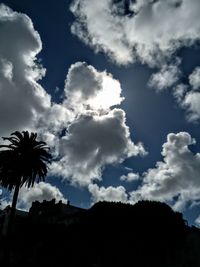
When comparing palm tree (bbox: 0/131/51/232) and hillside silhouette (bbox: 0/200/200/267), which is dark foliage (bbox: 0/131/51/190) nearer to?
palm tree (bbox: 0/131/51/232)

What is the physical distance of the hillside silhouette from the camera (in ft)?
175

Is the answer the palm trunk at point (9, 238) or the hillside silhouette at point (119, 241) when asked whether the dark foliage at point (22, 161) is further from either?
the hillside silhouette at point (119, 241)

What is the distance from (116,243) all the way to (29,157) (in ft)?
81.1

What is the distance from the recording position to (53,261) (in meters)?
54.9

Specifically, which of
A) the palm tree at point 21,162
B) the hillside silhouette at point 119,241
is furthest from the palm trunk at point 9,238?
the hillside silhouette at point 119,241

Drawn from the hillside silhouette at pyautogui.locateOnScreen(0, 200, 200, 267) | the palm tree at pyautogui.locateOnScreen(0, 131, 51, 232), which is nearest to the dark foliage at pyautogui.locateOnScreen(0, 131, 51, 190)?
the palm tree at pyautogui.locateOnScreen(0, 131, 51, 232)

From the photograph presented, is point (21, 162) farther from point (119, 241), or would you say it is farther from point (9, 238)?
point (119, 241)

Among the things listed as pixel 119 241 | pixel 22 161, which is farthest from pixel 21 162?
pixel 119 241

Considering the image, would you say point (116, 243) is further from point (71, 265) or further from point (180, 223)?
point (180, 223)

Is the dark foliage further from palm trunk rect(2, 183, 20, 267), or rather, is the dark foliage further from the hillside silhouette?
the hillside silhouette

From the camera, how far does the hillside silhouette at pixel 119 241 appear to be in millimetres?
53281

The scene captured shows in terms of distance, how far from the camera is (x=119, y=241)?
54000mm

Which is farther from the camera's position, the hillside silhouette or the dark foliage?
the hillside silhouette

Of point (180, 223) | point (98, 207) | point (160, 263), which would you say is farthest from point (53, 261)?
point (180, 223)
